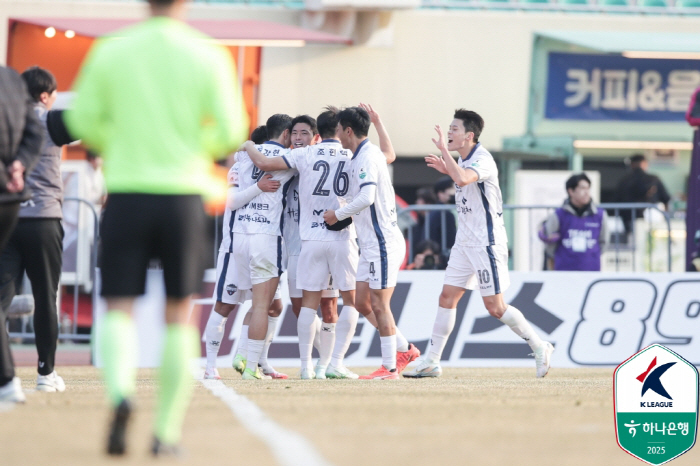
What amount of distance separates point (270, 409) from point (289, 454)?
1.64 m

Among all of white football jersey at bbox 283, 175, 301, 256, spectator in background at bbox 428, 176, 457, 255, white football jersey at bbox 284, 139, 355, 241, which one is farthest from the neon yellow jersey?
spectator in background at bbox 428, 176, 457, 255

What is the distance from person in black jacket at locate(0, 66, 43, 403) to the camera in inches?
245

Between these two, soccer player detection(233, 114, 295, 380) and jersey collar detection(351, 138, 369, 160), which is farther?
soccer player detection(233, 114, 295, 380)

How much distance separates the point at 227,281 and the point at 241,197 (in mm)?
810

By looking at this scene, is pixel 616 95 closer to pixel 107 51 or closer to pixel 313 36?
pixel 313 36

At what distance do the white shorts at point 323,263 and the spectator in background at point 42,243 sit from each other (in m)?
2.36

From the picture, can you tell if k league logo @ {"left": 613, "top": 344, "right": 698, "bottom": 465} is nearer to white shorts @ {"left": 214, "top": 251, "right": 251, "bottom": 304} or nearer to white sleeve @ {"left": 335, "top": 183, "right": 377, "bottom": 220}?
white sleeve @ {"left": 335, "top": 183, "right": 377, "bottom": 220}

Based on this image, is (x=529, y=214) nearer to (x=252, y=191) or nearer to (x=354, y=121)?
(x=354, y=121)

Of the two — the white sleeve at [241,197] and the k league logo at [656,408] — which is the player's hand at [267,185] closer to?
the white sleeve at [241,197]

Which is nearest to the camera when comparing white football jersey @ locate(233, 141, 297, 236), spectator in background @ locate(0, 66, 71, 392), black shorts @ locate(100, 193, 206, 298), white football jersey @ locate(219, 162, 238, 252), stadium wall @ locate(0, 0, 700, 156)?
black shorts @ locate(100, 193, 206, 298)

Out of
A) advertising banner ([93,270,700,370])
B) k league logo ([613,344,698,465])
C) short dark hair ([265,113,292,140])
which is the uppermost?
short dark hair ([265,113,292,140])

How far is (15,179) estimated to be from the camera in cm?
623

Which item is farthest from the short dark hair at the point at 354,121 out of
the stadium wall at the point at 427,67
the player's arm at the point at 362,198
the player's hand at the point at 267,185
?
the stadium wall at the point at 427,67

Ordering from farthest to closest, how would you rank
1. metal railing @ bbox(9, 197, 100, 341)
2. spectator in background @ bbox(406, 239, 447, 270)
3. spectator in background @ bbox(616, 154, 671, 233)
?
spectator in background @ bbox(616, 154, 671, 233) < spectator in background @ bbox(406, 239, 447, 270) < metal railing @ bbox(9, 197, 100, 341)
